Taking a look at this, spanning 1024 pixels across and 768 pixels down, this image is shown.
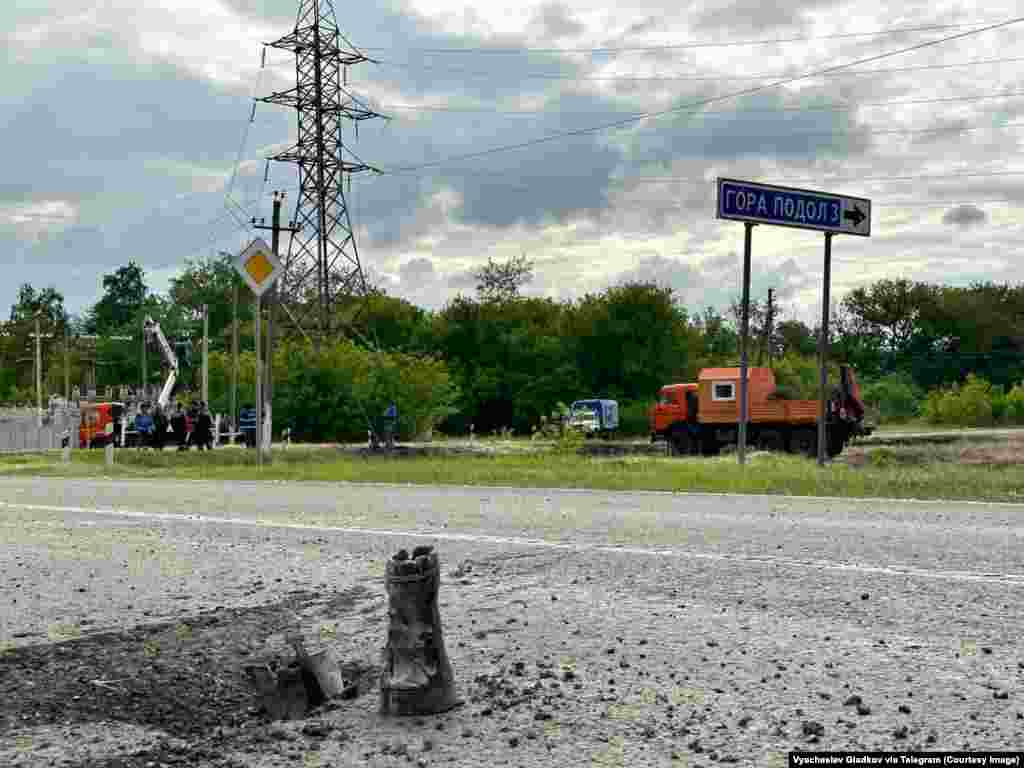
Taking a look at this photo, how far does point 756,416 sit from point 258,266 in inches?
936

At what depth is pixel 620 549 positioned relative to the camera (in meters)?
8.49

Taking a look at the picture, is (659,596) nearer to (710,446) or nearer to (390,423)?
(710,446)

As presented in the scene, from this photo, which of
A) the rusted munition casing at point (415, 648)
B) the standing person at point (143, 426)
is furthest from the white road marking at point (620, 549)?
the standing person at point (143, 426)

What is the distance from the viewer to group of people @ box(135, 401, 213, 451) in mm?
37688

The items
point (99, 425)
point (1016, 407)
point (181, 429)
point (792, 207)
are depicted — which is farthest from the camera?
point (1016, 407)

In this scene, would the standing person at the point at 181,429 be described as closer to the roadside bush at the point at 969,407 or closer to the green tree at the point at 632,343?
the green tree at the point at 632,343

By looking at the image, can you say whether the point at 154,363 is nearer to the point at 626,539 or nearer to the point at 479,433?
the point at 479,433

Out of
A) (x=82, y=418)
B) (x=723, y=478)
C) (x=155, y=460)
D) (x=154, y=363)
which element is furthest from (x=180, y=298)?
(x=723, y=478)

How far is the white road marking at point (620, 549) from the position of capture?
7039 millimetres

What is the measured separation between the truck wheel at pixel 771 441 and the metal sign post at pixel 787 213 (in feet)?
51.3

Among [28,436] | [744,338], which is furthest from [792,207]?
[28,436]

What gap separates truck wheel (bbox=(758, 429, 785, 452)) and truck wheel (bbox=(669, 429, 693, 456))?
8.39 ft

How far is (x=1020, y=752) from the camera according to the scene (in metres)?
3.82

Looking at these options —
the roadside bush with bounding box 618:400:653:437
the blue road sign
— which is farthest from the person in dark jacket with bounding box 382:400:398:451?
the roadside bush with bounding box 618:400:653:437
